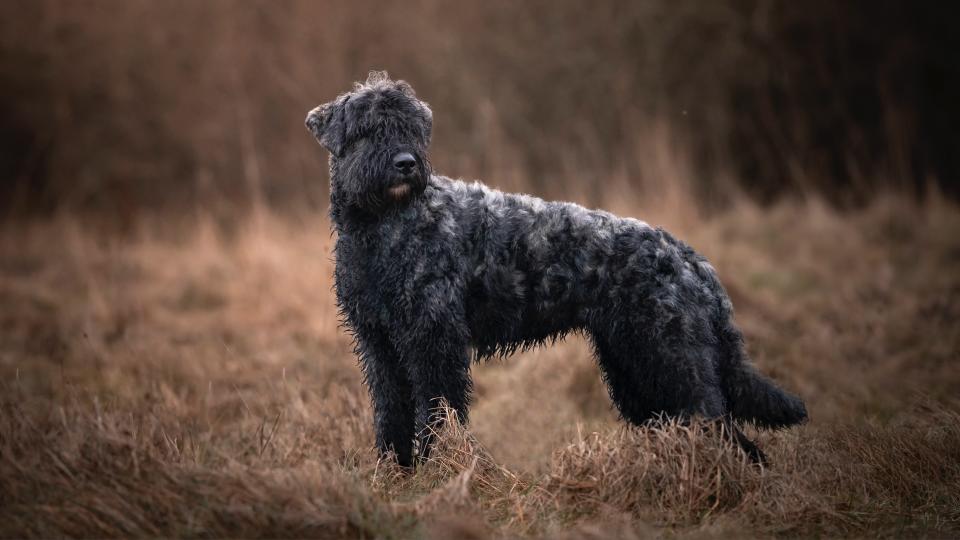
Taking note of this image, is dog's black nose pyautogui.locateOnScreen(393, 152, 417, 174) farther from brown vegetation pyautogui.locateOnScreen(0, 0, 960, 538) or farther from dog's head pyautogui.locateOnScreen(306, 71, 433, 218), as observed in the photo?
brown vegetation pyautogui.locateOnScreen(0, 0, 960, 538)

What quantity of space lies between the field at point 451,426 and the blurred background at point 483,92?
160cm

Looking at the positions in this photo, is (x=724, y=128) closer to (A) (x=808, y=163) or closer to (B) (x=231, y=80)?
(A) (x=808, y=163)

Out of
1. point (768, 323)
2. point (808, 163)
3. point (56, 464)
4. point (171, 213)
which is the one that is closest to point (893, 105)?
point (808, 163)

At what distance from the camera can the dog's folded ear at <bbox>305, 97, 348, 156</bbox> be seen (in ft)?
19.5

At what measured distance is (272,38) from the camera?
57.3ft

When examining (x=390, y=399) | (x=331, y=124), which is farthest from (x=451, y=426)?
(x=331, y=124)

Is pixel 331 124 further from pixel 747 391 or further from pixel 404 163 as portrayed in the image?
pixel 747 391

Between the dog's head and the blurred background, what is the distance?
8697 mm

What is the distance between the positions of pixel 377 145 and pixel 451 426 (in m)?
1.73

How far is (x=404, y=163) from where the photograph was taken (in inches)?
221

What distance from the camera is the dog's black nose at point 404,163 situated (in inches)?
221

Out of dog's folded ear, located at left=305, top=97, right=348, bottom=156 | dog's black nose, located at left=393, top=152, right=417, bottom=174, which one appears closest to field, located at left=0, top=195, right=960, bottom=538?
dog's folded ear, located at left=305, top=97, right=348, bottom=156

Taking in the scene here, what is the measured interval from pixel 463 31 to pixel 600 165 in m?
4.00

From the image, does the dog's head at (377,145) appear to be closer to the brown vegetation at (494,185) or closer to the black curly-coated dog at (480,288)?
the black curly-coated dog at (480,288)
